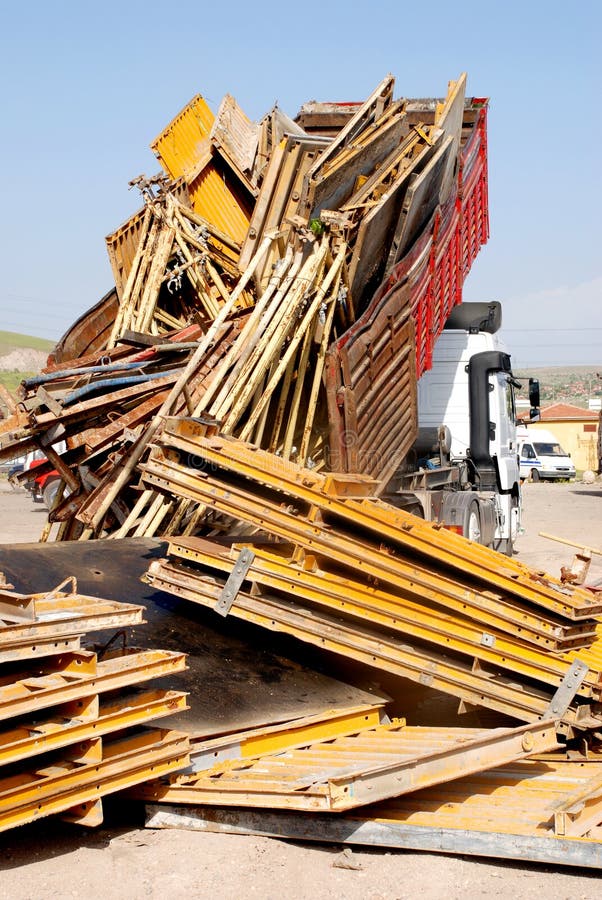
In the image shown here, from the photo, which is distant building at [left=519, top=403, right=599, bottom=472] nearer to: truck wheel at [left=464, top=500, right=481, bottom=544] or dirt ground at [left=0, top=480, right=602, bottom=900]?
truck wheel at [left=464, top=500, right=481, bottom=544]

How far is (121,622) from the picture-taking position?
13.8ft

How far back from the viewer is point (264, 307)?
765 centimetres

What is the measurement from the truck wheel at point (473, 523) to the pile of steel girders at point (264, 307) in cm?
182

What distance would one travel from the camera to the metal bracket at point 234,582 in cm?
508

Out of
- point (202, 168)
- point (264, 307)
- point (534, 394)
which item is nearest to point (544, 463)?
point (534, 394)

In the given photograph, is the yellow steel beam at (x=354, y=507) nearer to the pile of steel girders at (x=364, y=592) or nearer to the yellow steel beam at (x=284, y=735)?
the pile of steel girders at (x=364, y=592)

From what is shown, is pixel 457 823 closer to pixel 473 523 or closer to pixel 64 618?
pixel 64 618

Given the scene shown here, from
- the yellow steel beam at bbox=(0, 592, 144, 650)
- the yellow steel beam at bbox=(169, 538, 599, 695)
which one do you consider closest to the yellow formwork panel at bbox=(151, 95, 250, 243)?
the yellow steel beam at bbox=(169, 538, 599, 695)

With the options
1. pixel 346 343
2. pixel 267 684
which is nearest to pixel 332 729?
pixel 267 684

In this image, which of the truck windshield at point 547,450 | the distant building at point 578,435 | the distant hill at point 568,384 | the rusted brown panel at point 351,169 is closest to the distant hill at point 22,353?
the distant hill at point 568,384

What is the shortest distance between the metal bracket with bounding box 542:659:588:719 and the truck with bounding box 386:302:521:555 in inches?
251

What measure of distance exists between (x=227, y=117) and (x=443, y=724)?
22.0ft

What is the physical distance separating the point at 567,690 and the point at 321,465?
359 cm

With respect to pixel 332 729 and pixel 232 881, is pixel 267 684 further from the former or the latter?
pixel 232 881
